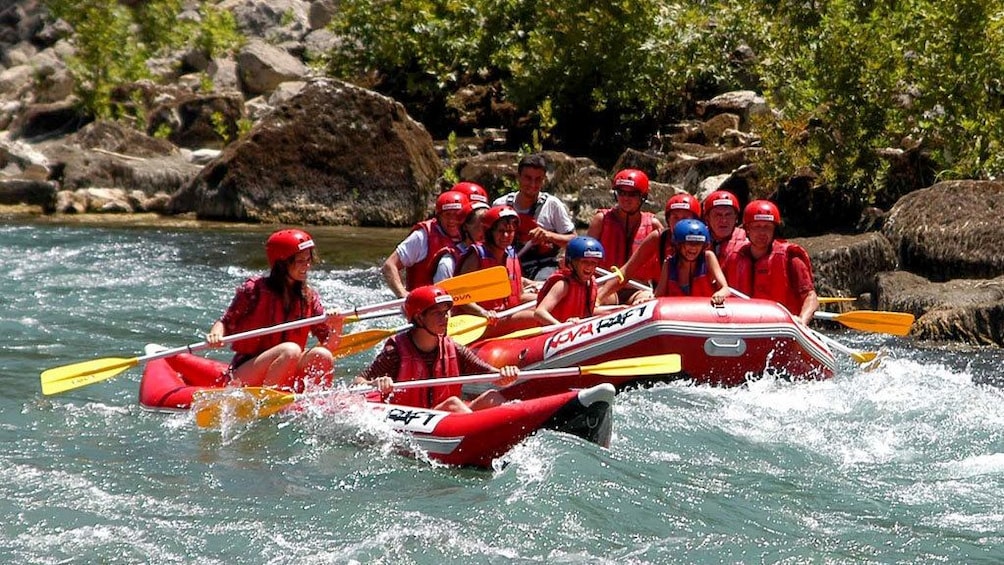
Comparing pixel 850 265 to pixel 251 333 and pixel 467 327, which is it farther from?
pixel 251 333

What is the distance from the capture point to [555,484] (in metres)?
6.48

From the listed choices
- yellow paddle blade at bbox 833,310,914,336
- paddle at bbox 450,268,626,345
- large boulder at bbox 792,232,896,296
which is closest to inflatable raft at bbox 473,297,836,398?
paddle at bbox 450,268,626,345

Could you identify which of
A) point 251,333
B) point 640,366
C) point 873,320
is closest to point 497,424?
point 640,366

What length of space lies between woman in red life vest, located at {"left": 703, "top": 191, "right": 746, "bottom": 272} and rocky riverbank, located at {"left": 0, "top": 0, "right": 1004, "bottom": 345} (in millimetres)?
2158

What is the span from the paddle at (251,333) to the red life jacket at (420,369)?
0.86 m

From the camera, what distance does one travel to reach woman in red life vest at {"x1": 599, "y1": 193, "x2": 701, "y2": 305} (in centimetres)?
947

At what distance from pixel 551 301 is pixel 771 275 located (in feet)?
5.39

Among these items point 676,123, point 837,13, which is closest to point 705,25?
point 676,123

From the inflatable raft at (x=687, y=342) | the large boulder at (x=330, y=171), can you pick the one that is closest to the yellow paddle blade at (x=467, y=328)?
the inflatable raft at (x=687, y=342)

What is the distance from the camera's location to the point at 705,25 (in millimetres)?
18062

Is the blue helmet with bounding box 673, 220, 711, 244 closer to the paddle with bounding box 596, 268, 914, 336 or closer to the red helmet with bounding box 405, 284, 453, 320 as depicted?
the paddle with bounding box 596, 268, 914, 336

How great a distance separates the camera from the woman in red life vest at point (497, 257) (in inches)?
347

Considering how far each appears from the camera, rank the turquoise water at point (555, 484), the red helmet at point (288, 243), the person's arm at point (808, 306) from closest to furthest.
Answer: the turquoise water at point (555, 484), the red helmet at point (288, 243), the person's arm at point (808, 306)

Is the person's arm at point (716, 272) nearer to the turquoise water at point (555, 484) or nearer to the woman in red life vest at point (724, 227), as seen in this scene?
the woman in red life vest at point (724, 227)
